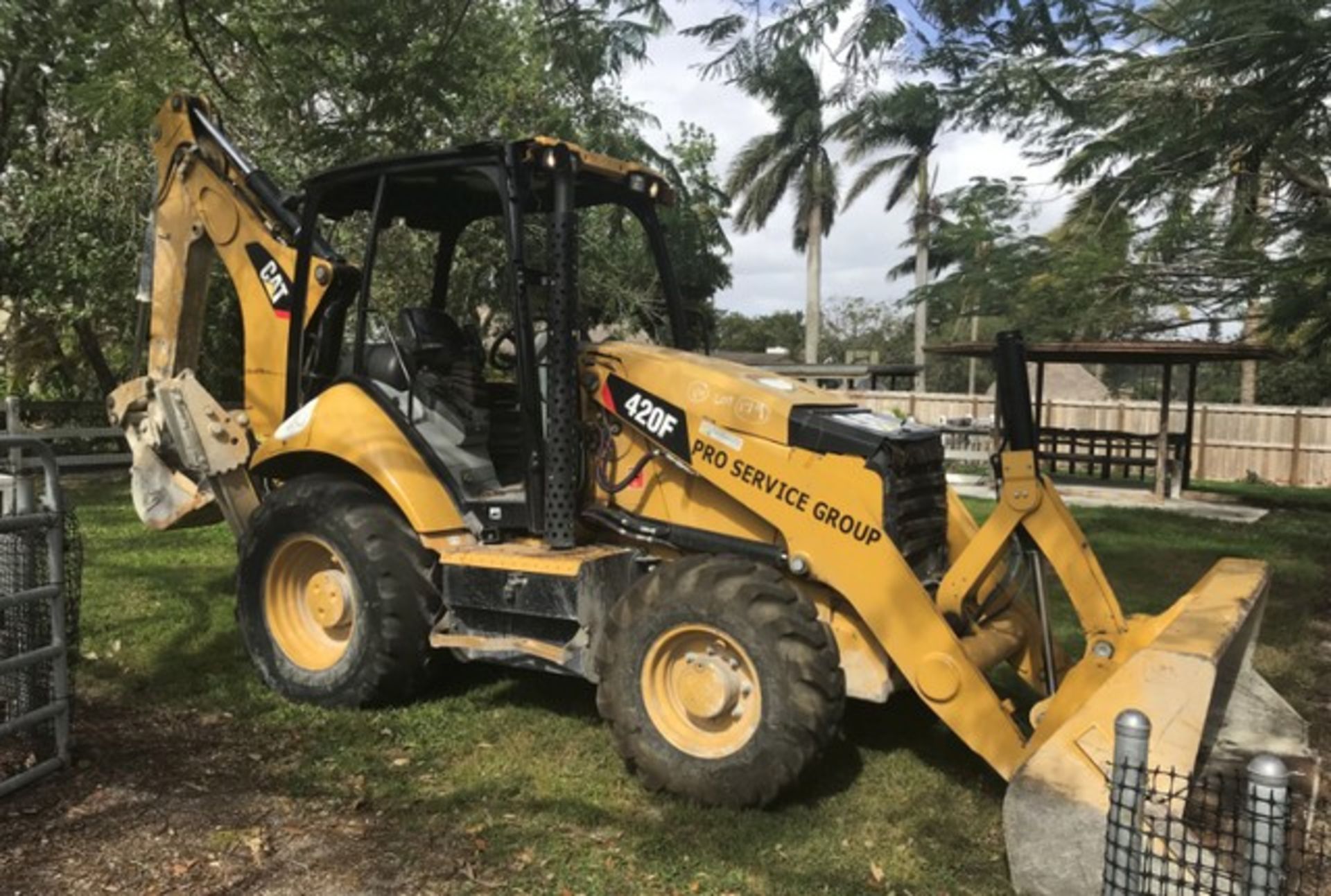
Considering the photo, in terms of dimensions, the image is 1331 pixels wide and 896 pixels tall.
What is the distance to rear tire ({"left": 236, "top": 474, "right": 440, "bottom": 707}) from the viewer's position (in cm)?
537

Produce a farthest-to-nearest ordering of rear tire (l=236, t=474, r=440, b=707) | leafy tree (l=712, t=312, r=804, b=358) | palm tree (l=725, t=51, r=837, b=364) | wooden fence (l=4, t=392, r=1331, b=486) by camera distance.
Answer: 1. leafy tree (l=712, t=312, r=804, b=358)
2. palm tree (l=725, t=51, r=837, b=364)
3. wooden fence (l=4, t=392, r=1331, b=486)
4. rear tire (l=236, t=474, r=440, b=707)

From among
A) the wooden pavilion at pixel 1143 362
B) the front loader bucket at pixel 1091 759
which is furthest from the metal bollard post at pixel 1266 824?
the wooden pavilion at pixel 1143 362

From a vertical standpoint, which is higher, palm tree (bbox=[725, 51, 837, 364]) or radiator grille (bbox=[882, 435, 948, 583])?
palm tree (bbox=[725, 51, 837, 364])

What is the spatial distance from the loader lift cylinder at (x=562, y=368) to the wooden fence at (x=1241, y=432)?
1858 cm

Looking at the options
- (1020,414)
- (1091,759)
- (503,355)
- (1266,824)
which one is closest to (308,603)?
(503,355)

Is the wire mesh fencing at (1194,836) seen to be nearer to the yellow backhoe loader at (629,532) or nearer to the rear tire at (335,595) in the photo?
the yellow backhoe loader at (629,532)

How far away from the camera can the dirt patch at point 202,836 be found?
3.80m

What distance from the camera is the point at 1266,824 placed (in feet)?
9.04

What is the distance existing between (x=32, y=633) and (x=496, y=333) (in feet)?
8.90

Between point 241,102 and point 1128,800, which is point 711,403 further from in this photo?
point 241,102

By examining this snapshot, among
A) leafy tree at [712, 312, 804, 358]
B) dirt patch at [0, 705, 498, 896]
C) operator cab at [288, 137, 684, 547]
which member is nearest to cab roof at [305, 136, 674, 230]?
operator cab at [288, 137, 684, 547]

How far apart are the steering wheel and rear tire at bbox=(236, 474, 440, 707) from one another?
3.08ft

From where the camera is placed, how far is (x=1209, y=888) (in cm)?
324

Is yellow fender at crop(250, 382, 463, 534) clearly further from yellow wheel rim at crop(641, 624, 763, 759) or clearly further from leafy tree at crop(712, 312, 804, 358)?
leafy tree at crop(712, 312, 804, 358)
